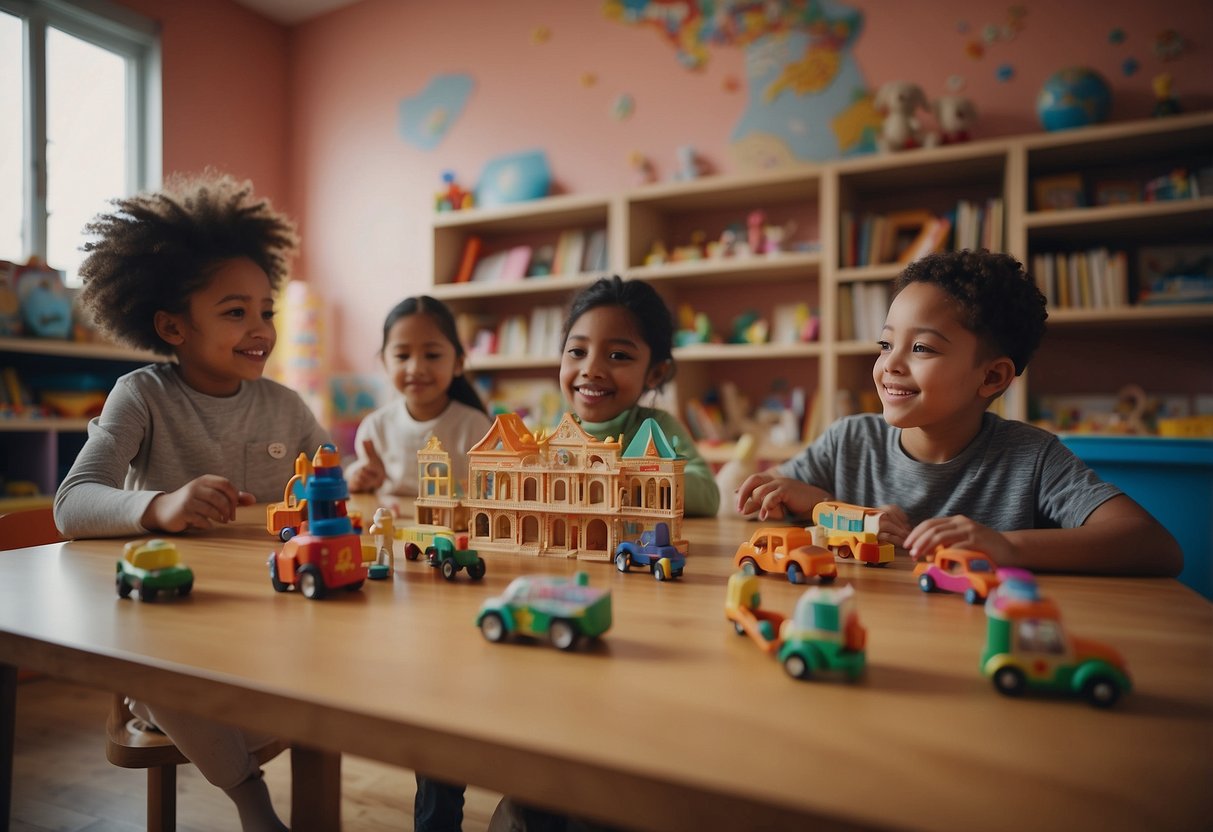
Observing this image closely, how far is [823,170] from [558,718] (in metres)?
2.84

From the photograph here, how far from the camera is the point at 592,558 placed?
1022 millimetres

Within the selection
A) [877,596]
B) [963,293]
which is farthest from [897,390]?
[877,596]

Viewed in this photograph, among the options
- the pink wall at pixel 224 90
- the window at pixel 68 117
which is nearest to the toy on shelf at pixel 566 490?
the window at pixel 68 117

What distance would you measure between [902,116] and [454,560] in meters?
2.71

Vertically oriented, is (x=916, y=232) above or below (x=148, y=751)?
above

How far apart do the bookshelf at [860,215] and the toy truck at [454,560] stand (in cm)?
229

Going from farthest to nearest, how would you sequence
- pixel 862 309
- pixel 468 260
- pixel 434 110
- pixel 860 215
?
pixel 434 110
pixel 468 260
pixel 860 215
pixel 862 309

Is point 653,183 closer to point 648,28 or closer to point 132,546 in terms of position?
point 648,28

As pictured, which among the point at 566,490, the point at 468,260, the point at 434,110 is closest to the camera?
the point at 566,490

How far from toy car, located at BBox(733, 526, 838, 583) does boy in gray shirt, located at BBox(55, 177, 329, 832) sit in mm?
955

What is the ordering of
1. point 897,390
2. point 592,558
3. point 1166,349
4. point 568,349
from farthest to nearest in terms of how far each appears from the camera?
point 1166,349, point 568,349, point 897,390, point 592,558

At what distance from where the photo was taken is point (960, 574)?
838 millimetres

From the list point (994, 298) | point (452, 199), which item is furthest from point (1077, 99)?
point (452, 199)

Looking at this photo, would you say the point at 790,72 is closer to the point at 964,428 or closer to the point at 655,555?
the point at 964,428
